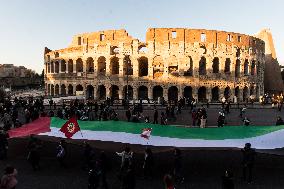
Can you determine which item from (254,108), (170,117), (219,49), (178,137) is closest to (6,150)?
(178,137)

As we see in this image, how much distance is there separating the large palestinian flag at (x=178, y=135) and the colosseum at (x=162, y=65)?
35829 mm

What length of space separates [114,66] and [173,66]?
9489 mm

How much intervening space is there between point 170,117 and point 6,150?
44.8ft

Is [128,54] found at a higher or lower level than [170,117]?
higher

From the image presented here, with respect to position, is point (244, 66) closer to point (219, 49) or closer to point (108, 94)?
point (219, 49)

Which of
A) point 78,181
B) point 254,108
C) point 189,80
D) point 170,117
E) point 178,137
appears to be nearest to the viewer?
point 78,181

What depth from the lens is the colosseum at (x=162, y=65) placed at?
49.3 m

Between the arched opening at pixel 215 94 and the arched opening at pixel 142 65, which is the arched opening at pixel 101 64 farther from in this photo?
the arched opening at pixel 215 94

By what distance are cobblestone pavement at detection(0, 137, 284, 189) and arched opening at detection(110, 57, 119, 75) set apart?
36.6 metres

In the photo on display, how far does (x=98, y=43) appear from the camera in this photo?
5162cm

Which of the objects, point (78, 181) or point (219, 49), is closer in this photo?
point (78, 181)

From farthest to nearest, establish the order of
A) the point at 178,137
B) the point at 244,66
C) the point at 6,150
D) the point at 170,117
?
the point at 244,66, the point at 170,117, the point at 6,150, the point at 178,137

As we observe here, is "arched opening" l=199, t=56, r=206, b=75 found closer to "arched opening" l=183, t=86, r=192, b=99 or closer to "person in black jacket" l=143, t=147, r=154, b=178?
"arched opening" l=183, t=86, r=192, b=99

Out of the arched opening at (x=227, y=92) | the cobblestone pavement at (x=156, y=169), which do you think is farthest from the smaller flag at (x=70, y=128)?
the arched opening at (x=227, y=92)
